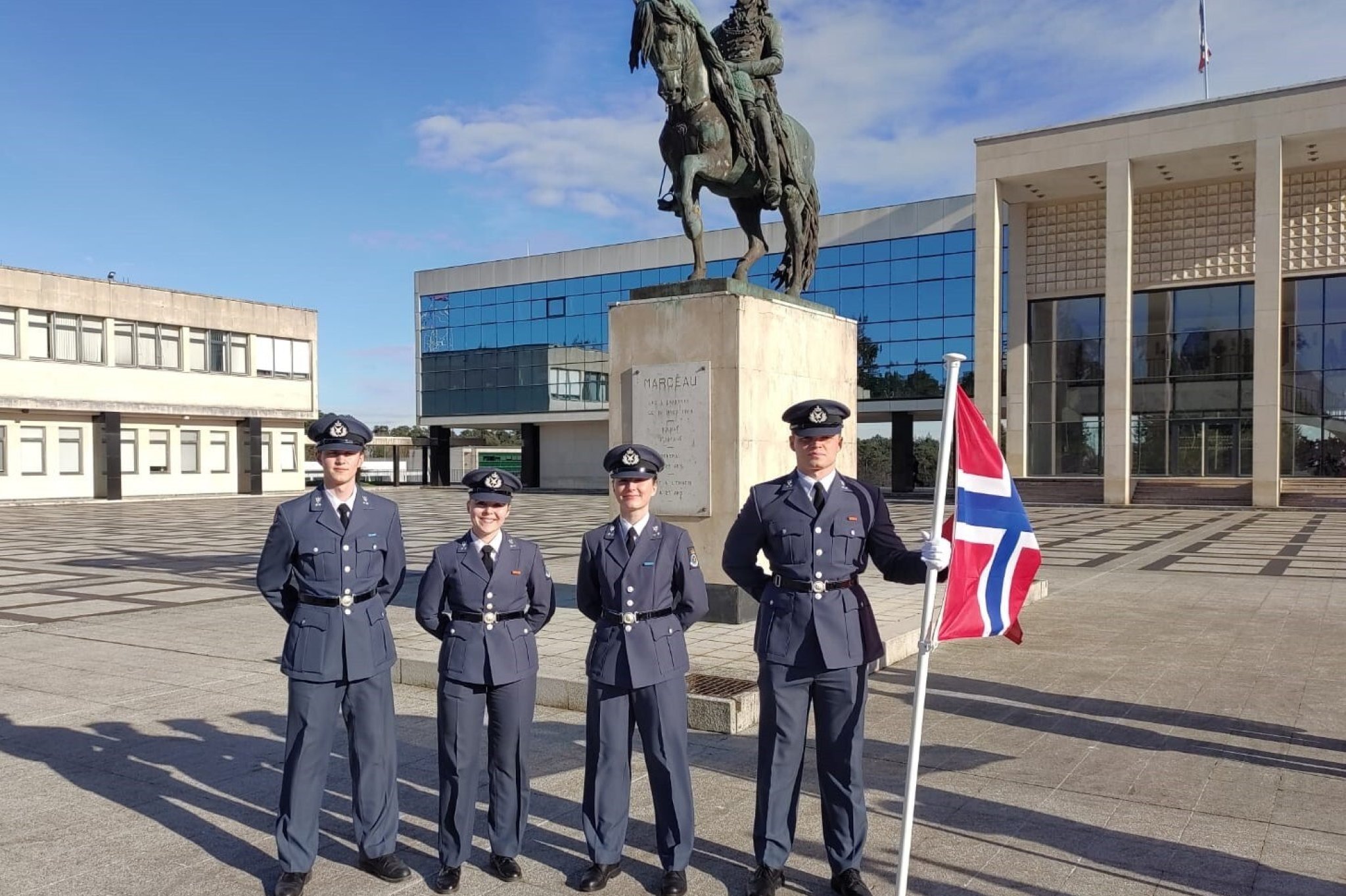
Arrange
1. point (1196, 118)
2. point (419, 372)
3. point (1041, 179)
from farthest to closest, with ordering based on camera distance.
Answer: point (419, 372), point (1041, 179), point (1196, 118)

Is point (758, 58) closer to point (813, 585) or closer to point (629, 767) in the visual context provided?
point (813, 585)

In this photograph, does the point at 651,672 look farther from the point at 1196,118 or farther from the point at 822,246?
the point at 822,246

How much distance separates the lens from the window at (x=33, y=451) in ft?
128

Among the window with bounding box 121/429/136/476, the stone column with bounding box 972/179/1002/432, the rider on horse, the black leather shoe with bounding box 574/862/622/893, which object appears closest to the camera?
the black leather shoe with bounding box 574/862/622/893

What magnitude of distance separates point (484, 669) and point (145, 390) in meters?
43.5

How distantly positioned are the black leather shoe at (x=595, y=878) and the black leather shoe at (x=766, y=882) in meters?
0.56

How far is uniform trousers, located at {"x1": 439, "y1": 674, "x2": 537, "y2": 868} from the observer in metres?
4.18

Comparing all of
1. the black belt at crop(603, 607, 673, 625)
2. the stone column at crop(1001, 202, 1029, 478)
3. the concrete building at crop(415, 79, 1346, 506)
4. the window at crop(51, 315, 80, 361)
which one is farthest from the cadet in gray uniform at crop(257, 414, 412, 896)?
the window at crop(51, 315, 80, 361)

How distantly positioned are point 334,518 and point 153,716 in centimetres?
347

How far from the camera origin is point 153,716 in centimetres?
679

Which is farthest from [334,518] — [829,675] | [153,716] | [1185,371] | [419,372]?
[419,372]

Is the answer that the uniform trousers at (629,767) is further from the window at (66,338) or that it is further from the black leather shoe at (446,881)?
the window at (66,338)

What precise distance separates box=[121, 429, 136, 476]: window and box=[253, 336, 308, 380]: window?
6.28 metres

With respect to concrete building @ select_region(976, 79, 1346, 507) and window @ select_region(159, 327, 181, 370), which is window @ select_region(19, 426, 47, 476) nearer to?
window @ select_region(159, 327, 181, 370)
